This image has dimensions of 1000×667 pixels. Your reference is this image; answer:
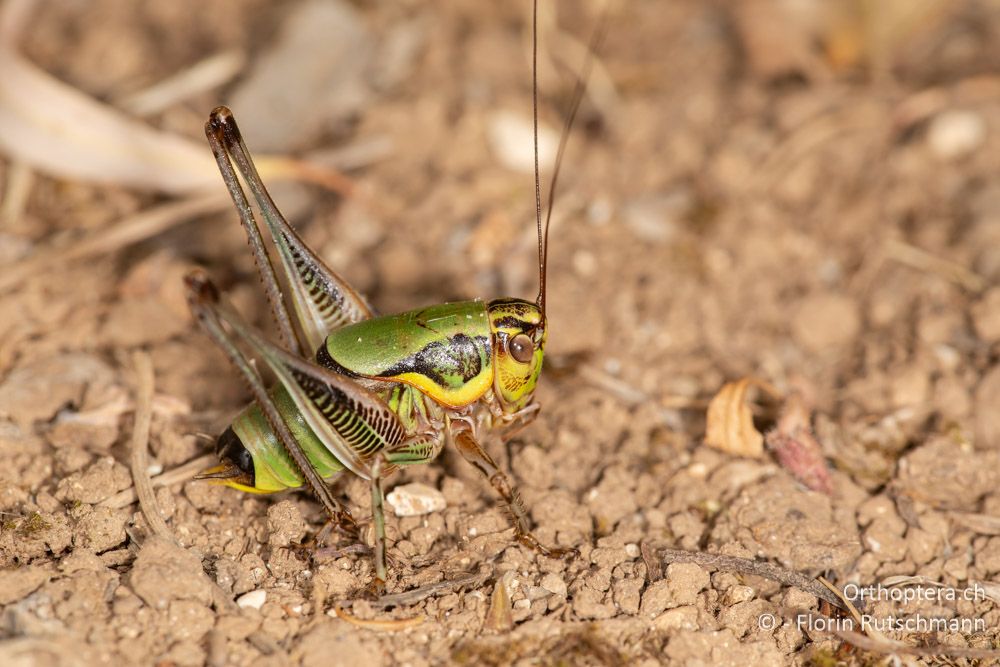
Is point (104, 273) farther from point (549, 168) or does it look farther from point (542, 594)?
point (542, 594)

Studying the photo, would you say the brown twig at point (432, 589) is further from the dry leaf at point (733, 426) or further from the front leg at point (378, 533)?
Result: the dry leaf at point (733, 426)

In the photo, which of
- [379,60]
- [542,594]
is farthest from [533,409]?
→ [379,60]

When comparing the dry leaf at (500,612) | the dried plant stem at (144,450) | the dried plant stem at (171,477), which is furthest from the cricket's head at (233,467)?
the dry leaf at (500,612)

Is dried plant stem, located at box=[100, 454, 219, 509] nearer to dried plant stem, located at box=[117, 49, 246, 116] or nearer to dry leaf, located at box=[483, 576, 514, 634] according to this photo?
dry leaf, located at box=[483, 576, 514, 634]

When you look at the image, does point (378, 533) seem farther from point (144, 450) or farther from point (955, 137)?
point (955, 137)

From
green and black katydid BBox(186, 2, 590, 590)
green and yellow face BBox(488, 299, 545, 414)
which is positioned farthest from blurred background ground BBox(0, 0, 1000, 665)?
green and yellow face BBox(488, 299, 545, 414)

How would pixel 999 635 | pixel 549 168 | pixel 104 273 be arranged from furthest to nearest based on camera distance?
pixel 549 168
pixel 104 273
pixel 999 635

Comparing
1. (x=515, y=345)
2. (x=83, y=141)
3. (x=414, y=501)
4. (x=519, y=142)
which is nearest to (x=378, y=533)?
(x=414, y=501)
